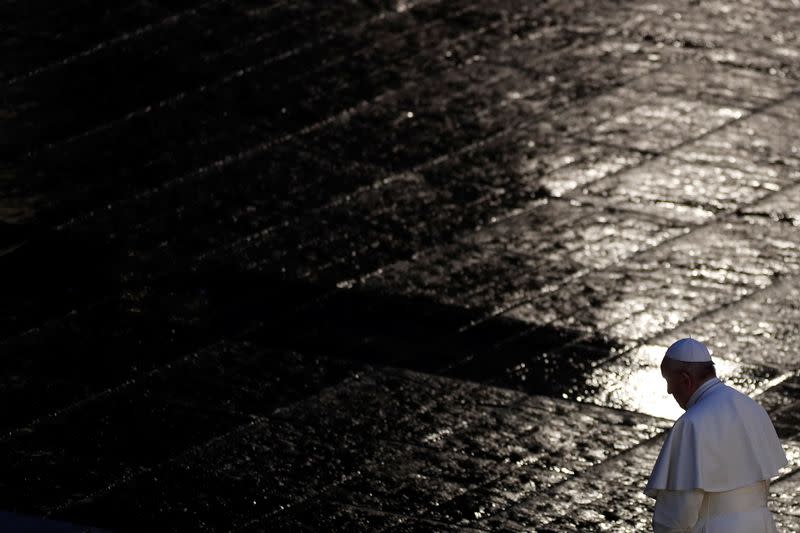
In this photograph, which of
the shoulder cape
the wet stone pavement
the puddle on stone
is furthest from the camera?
the puddle on stone

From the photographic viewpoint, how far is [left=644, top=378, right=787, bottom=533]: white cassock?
3.30 meters

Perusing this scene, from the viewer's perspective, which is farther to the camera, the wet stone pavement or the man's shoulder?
the wet stone pavement

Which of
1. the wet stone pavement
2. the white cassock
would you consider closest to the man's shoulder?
the white cassock

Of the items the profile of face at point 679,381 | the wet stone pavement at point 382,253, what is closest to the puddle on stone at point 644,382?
the wet stone pavement at point 382,253

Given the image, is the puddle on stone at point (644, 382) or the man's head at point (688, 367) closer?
the man's head at point (688, 367)

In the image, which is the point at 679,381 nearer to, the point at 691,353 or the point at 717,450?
the point at 691,353

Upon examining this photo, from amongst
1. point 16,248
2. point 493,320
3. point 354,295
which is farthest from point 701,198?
point 16,248

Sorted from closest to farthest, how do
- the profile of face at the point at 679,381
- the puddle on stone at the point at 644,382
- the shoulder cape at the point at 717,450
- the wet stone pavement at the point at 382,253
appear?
the shoulder cape at the point at 717,450 < the profile of face at the point at 679,381 < the wet stone pavement at the point at 382,253 < the puddle on stone at the point at 644,382

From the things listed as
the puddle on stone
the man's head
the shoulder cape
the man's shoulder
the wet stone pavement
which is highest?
the man's head

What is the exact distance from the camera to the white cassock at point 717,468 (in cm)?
330

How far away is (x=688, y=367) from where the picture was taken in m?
3.38

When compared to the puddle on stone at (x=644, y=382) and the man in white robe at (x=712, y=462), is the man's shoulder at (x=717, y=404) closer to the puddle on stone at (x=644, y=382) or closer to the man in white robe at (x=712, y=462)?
the man in white robe at (x=712, y=462)

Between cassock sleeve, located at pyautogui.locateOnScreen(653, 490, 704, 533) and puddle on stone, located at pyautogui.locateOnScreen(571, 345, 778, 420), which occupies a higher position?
cassock sleeve, located at pyautogui.locateOnScreen(653, 490, 704, 533)

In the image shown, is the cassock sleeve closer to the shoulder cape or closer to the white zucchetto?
the shoulder cape
